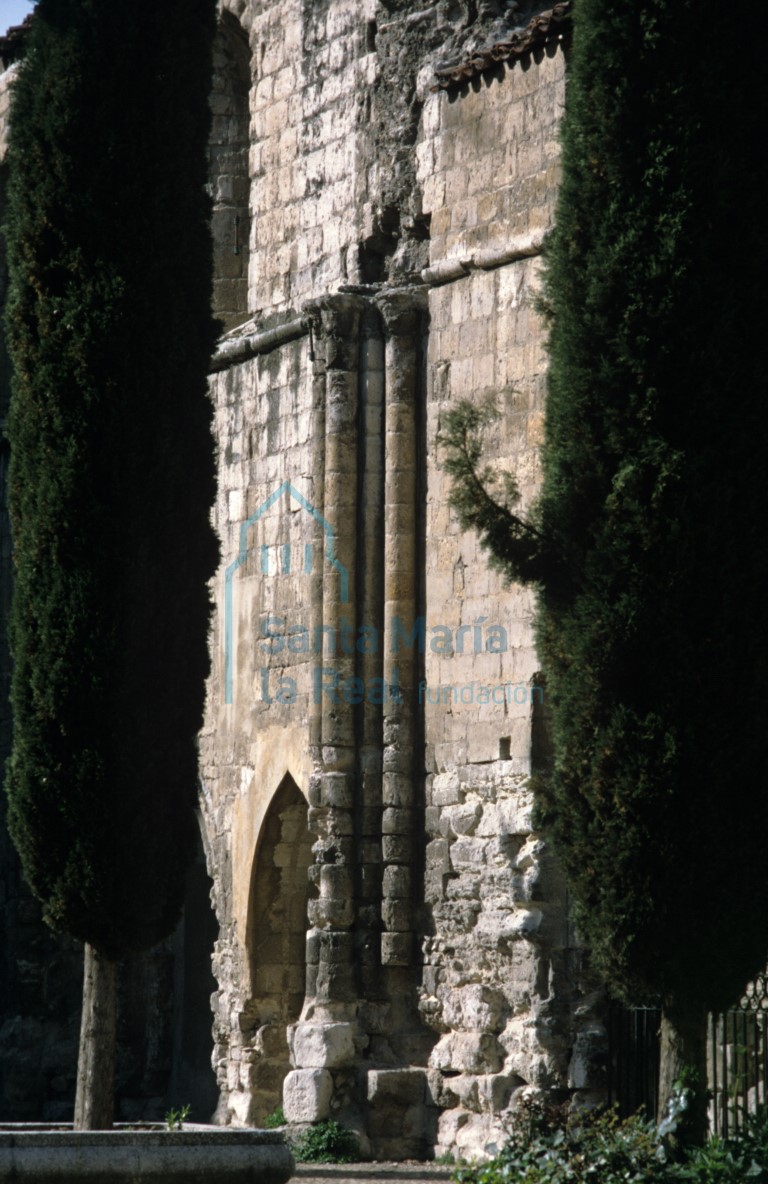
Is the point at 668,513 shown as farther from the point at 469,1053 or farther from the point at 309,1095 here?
the point at 309,1095

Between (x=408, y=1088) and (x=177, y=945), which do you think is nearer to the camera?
(x=408, y=1088)

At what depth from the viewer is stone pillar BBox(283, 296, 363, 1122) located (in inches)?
451

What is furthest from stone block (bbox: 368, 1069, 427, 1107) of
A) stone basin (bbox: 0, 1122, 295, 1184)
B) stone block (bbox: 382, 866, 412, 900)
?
stone basin (bbox: 0, 1122, 295, 1184)

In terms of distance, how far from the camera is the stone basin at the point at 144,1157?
8055 millimetres

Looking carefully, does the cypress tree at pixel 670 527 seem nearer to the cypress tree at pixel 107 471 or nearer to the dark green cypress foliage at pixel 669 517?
the dark green cypress foliage at pixel 669 517

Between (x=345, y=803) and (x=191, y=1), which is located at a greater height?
(x=191, y=1)

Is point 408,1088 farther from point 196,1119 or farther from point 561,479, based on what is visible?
point 561,479

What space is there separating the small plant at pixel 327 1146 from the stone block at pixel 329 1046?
33cm

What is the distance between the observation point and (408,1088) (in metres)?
11.2

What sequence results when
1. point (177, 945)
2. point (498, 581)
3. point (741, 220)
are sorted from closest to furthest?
point (741, 220), point (498, 581), point (177, 945)

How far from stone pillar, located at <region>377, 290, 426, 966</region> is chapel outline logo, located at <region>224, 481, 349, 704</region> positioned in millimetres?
298

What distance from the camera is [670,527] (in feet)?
26.0

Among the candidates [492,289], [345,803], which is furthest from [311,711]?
[492,289]

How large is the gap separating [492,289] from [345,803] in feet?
9.61
